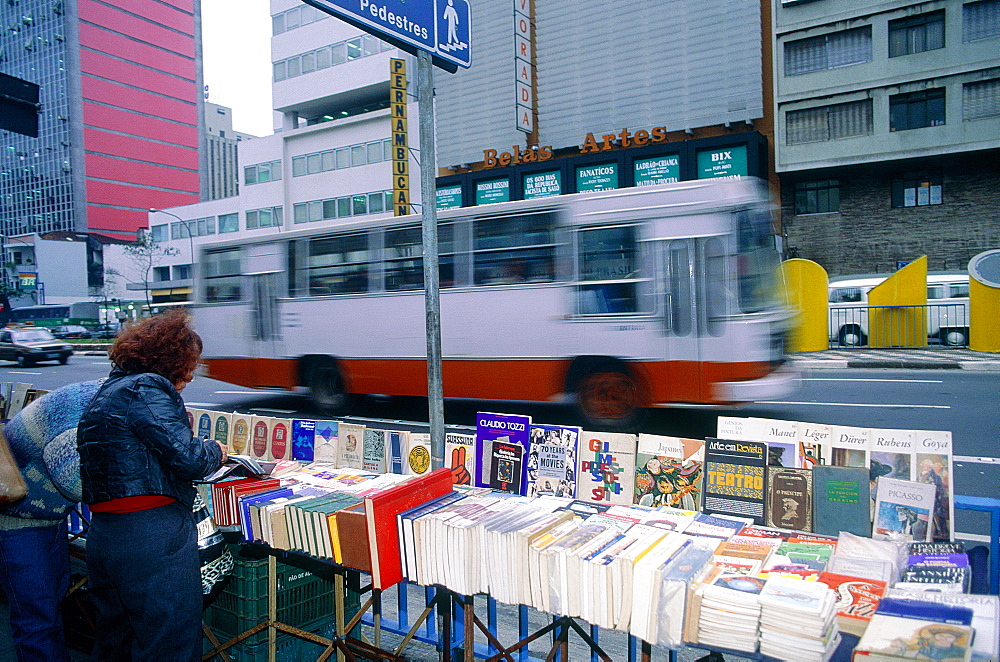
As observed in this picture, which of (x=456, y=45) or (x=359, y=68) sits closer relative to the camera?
(x=456, y=45)

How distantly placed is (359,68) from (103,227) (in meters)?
55.1

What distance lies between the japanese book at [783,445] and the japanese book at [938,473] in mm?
445

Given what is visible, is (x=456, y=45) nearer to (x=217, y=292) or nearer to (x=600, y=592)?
(x=600, y=592)

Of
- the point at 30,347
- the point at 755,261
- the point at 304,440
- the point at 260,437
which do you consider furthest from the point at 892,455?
the point at 30,347

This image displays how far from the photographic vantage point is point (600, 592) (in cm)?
225

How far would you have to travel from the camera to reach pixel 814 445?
279cm

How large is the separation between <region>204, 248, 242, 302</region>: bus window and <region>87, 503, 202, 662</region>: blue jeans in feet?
34.0

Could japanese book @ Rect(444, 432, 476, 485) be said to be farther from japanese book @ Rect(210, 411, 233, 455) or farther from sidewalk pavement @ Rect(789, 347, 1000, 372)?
sidewalk pavement @ Rect(789, 347, 1000, 372)

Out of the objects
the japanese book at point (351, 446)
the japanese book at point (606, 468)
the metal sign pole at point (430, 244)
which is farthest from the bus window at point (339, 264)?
the japanese book at point (606, 468)

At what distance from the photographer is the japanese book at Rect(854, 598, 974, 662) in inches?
63.8

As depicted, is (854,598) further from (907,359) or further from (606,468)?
(907,359)

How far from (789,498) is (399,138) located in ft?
86.8

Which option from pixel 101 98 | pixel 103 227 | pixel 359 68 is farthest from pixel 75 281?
pixel 359 68

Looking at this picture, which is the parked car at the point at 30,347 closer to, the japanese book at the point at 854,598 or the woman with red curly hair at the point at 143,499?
the woman with red curly hair at the point at 143,499
